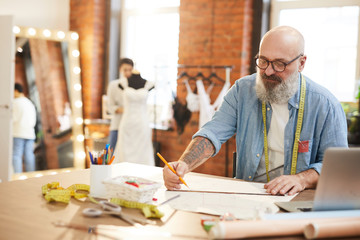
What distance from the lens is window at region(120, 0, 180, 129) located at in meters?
5.46

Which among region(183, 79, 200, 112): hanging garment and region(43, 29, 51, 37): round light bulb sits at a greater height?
region(43, 29, 51, 37): round light bulb

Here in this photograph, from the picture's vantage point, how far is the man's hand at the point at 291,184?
5.86 ft

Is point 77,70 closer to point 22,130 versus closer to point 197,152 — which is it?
point 22,130

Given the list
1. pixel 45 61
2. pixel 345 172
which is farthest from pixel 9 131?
pixel 345 172

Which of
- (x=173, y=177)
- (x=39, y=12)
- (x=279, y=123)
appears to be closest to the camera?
(x=173, y=177)

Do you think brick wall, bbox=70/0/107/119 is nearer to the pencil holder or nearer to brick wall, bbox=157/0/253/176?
brick wall, bbox=157/0/253/176

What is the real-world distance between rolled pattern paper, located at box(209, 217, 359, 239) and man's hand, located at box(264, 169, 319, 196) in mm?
529

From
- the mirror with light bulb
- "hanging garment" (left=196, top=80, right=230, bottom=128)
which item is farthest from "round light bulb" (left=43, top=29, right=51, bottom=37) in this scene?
"hanging garment" (left=196, top=80, right=230, bottom=128)

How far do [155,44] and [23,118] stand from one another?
1908 mm

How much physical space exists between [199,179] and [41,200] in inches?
28.8

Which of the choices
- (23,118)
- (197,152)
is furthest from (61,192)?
(23,118)

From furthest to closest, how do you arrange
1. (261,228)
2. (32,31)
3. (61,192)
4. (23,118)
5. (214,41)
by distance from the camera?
(32,31) → (23,118) → (214,41) → (61,192) → (261,228)

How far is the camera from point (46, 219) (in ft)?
4.47

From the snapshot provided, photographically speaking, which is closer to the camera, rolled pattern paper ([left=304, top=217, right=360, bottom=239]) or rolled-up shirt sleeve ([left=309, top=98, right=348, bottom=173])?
rolled pattern paper ([left=304, top=217, right=360, bottom=239])
